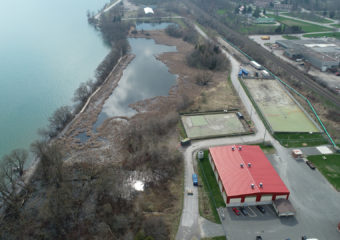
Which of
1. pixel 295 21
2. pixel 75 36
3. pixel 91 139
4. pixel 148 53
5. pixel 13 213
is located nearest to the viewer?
pixel 13 213

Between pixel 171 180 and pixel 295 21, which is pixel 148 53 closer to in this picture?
pixel 171 180

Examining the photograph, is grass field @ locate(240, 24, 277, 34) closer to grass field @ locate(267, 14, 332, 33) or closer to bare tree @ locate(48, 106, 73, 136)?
grass field @ locate(267, 14, 332, 33)

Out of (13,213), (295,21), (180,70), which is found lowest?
(13,213)

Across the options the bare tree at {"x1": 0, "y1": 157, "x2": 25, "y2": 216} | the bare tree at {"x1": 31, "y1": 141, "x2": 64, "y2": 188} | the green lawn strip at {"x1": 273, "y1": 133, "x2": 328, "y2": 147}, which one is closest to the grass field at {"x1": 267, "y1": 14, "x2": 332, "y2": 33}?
the green lawn strip at {"x1": 273, "y1": 133, "x2": 328, "y2": 147}

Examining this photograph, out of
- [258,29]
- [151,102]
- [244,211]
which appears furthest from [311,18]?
[244,211]

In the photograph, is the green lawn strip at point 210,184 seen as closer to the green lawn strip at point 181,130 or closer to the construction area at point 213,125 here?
the construction area at point 213,125

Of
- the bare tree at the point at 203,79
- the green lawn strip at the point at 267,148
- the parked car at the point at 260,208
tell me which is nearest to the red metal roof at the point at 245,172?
the parked car at the point at 260,208

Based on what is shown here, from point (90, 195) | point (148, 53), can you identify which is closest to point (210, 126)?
point (90, 195)
